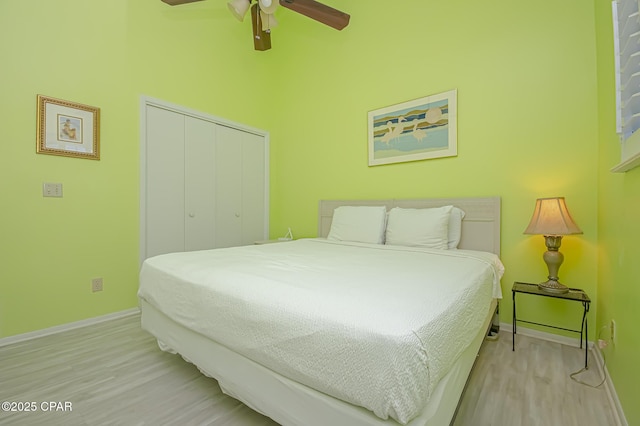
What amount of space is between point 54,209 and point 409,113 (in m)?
3.19

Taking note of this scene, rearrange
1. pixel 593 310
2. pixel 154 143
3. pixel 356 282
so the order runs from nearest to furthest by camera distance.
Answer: pixel 356 282 → pixel 593 310 → pixel 154 143

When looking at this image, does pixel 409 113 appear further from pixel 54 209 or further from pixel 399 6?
pixel 54 209

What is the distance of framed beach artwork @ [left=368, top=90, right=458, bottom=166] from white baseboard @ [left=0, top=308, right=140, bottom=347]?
284cm

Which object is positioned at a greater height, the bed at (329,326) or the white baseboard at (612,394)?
the bed at (329,326)

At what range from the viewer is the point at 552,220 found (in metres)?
1.82

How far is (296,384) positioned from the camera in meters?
0.95

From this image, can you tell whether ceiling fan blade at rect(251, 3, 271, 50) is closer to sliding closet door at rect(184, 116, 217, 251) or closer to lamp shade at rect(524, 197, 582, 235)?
sliding closet door at rect(184, 116, 217, 251)

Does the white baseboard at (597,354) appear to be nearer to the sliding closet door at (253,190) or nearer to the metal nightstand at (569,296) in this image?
the metal nightstand at (569,296)

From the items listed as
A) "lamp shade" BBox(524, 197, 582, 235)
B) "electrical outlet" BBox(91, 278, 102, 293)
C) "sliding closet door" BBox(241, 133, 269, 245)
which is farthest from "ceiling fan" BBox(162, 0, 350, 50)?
"electrical outlet" BBox(91, 278, 102, 293)

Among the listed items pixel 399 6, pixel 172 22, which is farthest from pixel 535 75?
pixel 172 22

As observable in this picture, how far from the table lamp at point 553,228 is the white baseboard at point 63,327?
11.2 ft

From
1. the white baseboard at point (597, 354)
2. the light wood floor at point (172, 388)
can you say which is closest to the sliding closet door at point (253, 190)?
the light wood floor at point (172, 388)

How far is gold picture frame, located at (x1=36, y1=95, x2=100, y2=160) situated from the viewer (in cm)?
208

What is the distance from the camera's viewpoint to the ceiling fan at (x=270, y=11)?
6.64 feet
